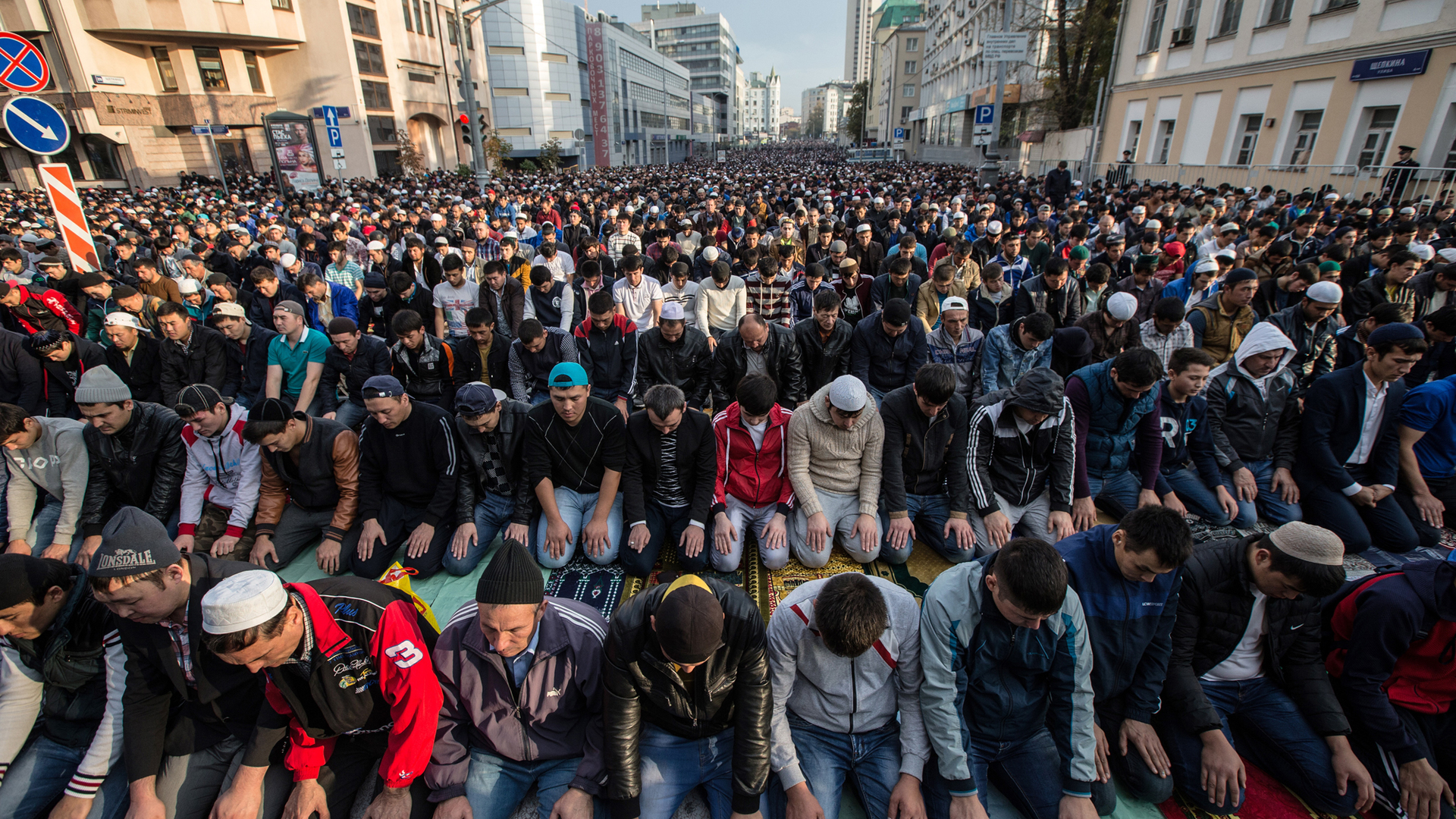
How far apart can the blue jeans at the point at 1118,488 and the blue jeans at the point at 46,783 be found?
5.83 metres

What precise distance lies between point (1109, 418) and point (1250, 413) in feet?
4.02

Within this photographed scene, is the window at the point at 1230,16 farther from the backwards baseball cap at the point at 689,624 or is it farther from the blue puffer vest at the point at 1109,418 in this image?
the backwards baseball cap at the point at 689,624

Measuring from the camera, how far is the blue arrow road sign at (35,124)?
544cm

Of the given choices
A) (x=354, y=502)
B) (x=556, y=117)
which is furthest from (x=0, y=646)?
(x=556, y=117)

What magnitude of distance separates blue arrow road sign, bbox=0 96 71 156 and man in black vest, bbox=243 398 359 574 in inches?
171

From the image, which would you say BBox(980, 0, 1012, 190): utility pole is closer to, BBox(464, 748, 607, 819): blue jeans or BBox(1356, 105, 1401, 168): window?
BBox(1356, 105, 1401, 168): window

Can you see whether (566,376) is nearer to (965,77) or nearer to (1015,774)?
(1015,774)

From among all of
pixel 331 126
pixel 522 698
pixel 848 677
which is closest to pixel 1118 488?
pixel 848 677

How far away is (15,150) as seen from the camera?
24.9 metres

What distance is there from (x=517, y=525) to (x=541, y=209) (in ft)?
44.1

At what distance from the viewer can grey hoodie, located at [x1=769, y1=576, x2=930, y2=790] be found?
8.46 ft

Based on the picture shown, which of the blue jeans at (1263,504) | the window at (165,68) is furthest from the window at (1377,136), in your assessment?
the window at (165,68)

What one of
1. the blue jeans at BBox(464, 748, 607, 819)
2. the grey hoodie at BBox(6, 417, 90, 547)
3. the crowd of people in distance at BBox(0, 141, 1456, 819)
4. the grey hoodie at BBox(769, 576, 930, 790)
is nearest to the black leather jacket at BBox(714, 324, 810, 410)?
the crowd of people in distance at BBox(0, 141, 1456, 819)

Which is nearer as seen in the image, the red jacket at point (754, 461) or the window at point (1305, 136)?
the red jacket at point (754, 461)
